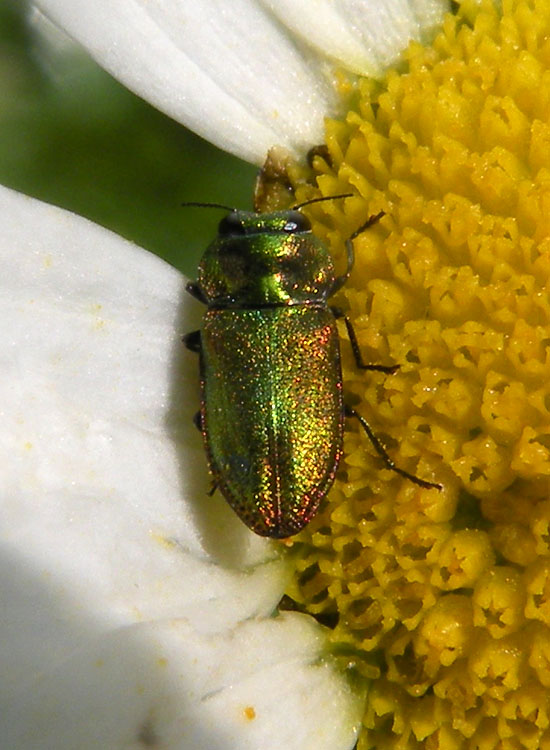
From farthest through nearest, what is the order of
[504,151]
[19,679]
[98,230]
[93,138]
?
[93,138], [98,230], [504,151], [19,679]

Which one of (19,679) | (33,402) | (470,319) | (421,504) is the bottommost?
(19,679)

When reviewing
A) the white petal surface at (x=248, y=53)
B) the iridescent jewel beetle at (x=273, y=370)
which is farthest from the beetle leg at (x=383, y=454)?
the white petal surface at (x=248, y=53)

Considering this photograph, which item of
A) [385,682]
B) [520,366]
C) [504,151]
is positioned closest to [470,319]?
[520,366]

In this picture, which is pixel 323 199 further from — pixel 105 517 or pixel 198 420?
pixel 105 517

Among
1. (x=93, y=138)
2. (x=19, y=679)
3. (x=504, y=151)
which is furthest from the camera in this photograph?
(x=93, y=138)

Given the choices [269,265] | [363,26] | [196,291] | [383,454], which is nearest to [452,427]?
[383,454]

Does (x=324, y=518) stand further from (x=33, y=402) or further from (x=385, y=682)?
(x=33, y=402)
